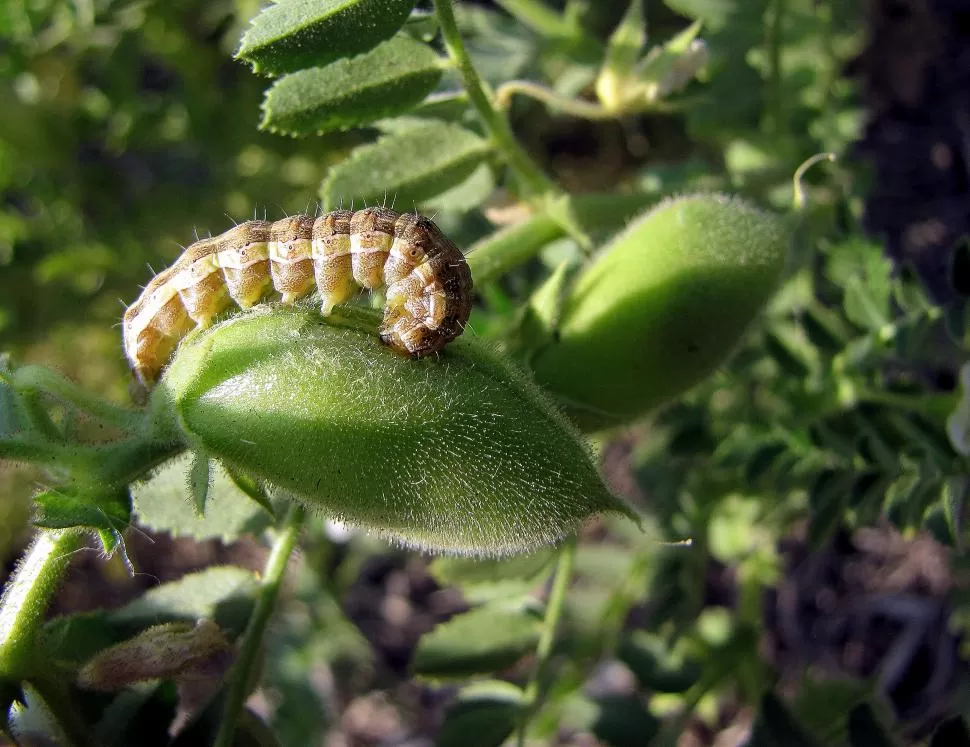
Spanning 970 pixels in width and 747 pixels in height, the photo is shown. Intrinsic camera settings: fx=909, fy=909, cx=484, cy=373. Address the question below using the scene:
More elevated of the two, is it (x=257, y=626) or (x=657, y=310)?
(x=657, y=310)

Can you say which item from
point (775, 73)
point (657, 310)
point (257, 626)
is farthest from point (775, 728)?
point (775, 73)

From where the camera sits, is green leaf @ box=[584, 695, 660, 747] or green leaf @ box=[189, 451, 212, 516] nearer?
green leaf @ box=[189, 451, 212, 516]

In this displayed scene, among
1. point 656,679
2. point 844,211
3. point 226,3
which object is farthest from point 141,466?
point 226,3

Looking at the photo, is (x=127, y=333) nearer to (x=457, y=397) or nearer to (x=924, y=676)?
(x=457, y=397)

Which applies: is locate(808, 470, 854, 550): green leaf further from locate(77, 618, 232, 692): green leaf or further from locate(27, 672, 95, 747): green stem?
locate(27, 672, 95, 747): green stem

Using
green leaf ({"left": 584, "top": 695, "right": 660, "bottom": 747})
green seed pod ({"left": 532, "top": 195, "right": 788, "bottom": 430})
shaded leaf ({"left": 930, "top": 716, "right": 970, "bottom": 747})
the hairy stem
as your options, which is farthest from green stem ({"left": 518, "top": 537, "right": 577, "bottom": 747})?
the hairy stem

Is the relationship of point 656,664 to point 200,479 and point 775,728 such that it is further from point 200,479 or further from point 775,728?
point 200,479

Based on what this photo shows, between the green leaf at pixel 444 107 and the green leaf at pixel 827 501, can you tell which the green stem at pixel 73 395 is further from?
the green leaf at pixel 827 501
